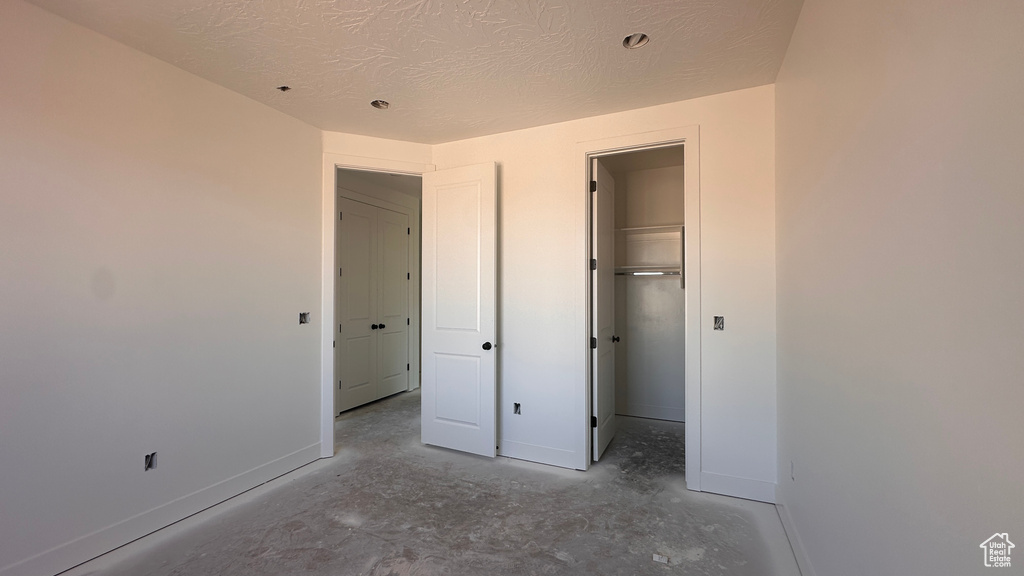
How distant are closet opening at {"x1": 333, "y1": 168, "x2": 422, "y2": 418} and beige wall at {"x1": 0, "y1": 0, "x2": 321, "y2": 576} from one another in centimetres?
138

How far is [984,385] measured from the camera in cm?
72

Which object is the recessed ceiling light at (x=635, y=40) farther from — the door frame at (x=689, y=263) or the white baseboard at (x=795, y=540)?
the white baseboard at (x=795, y=540)

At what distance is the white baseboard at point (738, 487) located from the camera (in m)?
2.52

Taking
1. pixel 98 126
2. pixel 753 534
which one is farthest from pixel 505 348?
pixel 98 126

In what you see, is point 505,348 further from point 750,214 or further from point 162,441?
point 162,441

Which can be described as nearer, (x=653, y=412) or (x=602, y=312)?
(x=602, y=312)

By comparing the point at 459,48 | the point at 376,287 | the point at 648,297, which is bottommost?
the point at 648,297

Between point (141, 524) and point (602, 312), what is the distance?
311 cm

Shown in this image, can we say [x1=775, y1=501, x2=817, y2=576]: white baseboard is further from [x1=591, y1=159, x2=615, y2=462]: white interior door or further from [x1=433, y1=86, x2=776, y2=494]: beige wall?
[x1=591, y1=159, x2=615, y2=462]: white interior door

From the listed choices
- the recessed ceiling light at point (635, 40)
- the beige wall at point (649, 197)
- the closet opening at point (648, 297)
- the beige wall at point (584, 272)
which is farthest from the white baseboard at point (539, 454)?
the recessed ceiling light at point (635, 40)

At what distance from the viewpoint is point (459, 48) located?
7.12ft

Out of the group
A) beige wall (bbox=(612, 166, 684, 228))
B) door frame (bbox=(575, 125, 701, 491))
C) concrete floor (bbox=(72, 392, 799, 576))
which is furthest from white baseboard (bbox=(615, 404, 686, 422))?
beige wall (bbox=(612, 166, 684, 228))

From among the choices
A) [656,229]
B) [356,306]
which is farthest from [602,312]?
[356,306]

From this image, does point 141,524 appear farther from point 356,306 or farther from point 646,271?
point 646,271
